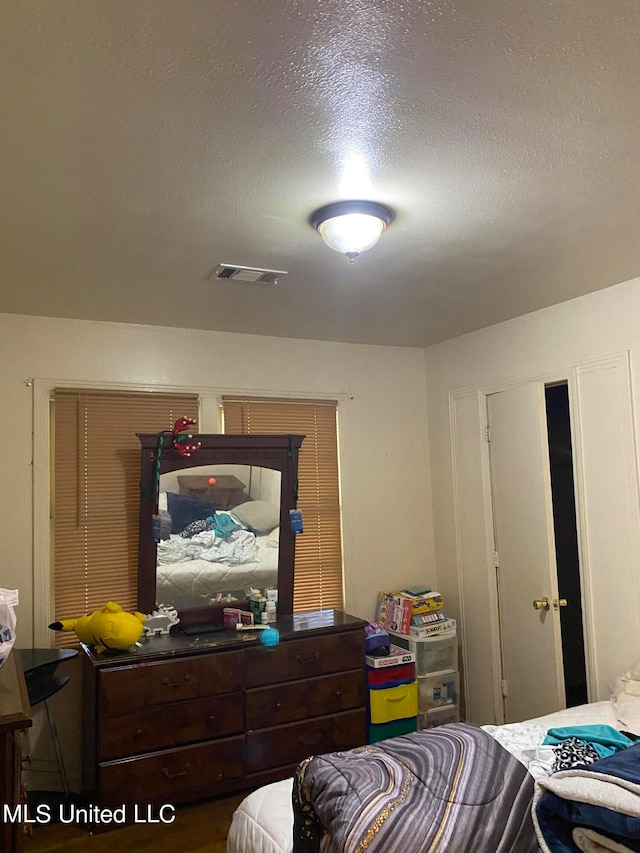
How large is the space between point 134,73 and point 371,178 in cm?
81

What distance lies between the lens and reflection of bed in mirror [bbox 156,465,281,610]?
142 inches

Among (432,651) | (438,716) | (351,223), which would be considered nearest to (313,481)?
(432,651)

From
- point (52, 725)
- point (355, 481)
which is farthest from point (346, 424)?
point (52, 725)

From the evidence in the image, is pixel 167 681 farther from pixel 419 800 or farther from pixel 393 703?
pixel 419 800

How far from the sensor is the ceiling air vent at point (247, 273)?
282 cm

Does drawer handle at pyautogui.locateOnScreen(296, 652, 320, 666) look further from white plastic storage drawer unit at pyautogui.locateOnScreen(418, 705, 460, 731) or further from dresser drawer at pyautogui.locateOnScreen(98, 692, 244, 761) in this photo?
white plastic storage drawer unit at pyautogui.locateOnScreen(418, 705, 460, 731)

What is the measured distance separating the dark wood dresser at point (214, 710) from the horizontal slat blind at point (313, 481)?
443mm

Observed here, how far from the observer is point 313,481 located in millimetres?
4203

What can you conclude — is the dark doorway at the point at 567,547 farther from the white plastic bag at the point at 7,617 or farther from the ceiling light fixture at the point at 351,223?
the white plastic bag at the point at 7,617

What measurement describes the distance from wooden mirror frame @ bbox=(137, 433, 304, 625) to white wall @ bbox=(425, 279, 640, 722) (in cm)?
113

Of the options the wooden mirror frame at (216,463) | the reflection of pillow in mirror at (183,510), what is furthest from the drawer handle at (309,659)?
the reflection of pillow in mirror at (183,510)

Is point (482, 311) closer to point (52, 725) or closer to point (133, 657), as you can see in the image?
point (133, 657)

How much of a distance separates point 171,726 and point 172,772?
0.21 metres

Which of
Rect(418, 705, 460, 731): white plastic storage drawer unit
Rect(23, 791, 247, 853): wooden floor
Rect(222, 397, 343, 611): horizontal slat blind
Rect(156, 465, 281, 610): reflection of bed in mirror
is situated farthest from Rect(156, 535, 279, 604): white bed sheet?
Rect(418, 705, 460, 731): white plastic storage drawer unit
